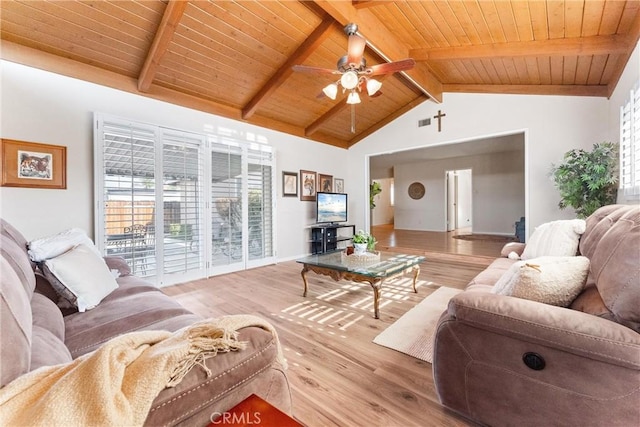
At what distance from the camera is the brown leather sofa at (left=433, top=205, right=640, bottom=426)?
0.97 metres

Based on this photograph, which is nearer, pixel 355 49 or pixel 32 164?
pixel 355 49

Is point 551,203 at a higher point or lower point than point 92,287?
higher

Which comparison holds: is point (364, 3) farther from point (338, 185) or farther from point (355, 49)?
point (338, 185)

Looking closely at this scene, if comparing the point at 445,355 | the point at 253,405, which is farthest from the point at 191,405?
the point at 445,355

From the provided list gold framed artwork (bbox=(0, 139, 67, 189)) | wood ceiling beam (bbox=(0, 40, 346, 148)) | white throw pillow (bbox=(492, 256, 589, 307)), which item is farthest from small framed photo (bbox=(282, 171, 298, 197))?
white throw pillow (bbox=(492, 256, 589, 307))

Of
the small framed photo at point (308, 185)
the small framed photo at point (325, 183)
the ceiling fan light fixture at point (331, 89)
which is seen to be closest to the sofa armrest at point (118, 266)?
the ceiling fan light fixture at point (331, 89)

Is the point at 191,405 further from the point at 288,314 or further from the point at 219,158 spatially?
the point at 219,158

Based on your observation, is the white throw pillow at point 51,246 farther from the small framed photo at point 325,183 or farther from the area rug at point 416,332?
the small framed photo at point 325,183

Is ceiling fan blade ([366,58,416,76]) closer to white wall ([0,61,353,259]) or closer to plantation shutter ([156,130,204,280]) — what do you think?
plantation shutter ([156,130,204,280])

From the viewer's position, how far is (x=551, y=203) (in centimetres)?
414

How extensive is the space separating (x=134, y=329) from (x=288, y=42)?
3.45m

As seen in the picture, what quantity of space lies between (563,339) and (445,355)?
49cm

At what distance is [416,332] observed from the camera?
7.30 feet

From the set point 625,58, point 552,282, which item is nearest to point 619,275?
point 552,282
